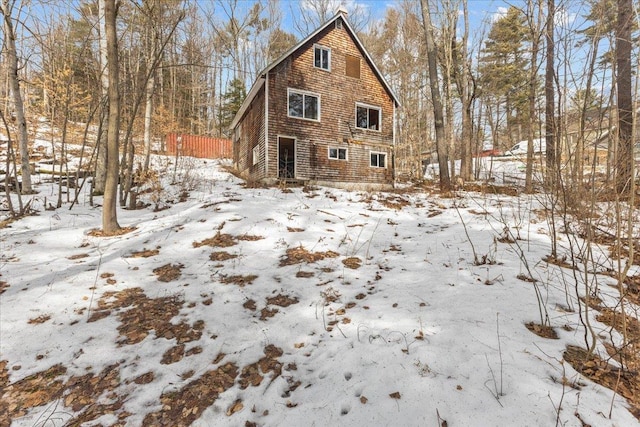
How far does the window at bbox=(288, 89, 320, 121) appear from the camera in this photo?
49.1 ft

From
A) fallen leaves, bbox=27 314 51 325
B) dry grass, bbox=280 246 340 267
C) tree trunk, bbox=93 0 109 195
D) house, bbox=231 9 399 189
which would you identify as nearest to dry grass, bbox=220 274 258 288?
dry grass, bbox=280 246 340 267

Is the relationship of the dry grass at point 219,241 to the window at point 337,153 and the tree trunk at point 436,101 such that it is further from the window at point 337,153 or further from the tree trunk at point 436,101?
the window at point 337,153

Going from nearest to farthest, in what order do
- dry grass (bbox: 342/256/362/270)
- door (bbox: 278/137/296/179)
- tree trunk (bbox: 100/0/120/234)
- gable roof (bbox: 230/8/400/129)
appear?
dry grass (bbox: 342/256/362/270) → tree trunk (bbox: 100/0/120/234) → gable roof (bbox: 230/8/400/129) → door (bbox: 278/137/296/179)

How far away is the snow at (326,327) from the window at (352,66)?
504 inches

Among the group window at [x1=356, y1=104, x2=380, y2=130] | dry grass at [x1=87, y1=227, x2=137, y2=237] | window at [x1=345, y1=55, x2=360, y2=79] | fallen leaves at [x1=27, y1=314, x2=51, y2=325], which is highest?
window at [x1=345, y1=55, x2=360, y2=79]

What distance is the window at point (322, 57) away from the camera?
1539 centimetres

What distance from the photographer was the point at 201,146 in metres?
24.1

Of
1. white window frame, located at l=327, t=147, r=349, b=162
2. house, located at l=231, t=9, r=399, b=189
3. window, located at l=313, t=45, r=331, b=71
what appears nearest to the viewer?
house, located at l=231, t=9, r=399, b=189

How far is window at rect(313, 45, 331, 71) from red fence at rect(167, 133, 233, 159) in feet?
41.1

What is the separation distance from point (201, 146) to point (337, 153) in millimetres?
13858

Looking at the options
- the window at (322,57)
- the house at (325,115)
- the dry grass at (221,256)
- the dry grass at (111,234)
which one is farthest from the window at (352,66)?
the dry grass at (221,256)

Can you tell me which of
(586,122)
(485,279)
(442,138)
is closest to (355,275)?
(485,279)

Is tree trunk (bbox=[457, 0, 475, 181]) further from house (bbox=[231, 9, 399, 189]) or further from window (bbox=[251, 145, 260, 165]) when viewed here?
window (bbox=[251, 145, 260, 165])

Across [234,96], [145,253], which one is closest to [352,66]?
[145,253]
